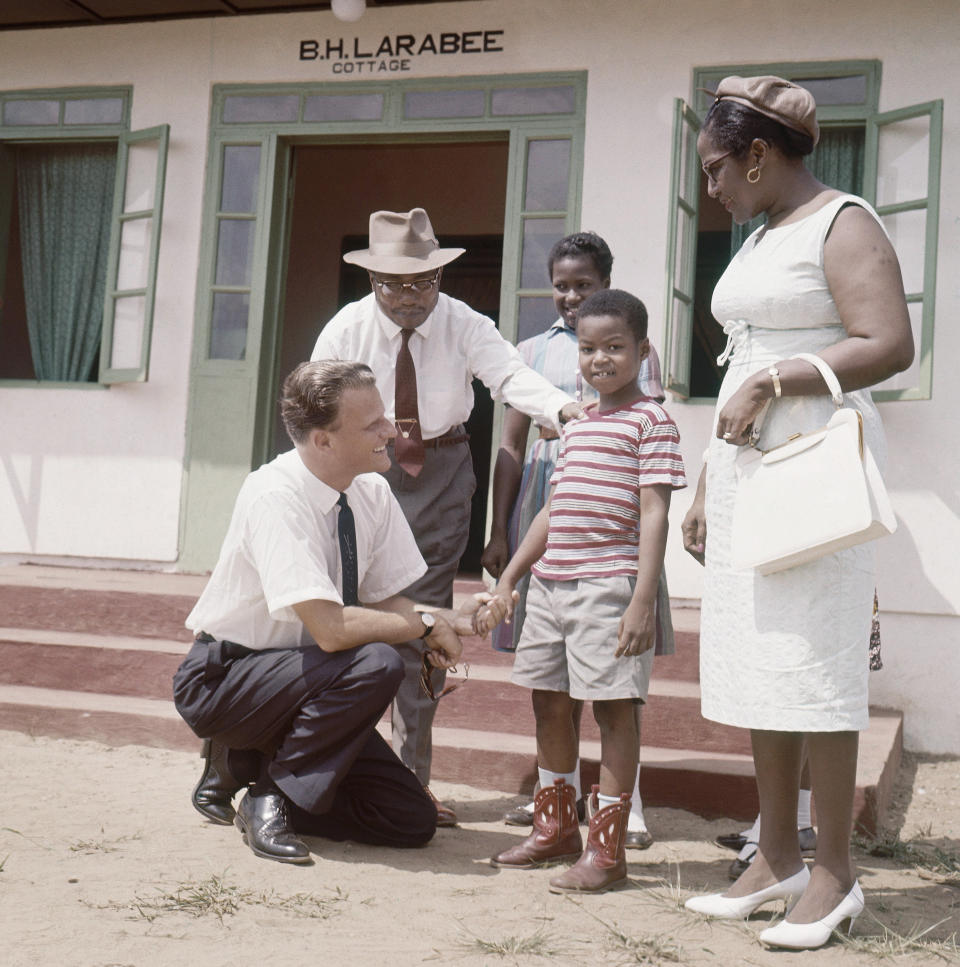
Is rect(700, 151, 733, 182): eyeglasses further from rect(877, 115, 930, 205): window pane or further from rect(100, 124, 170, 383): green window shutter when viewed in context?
rect(100, 124, 170, 383): green window shutter

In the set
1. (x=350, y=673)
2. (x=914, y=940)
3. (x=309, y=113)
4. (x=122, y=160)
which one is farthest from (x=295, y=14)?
(x=914, y=940)

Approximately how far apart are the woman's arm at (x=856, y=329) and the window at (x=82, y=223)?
4.71m

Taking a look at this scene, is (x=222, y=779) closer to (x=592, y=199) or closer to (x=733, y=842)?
(x=733, y=842)

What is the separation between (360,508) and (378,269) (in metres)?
0.83

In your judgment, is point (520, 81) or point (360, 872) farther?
point (520, 81)

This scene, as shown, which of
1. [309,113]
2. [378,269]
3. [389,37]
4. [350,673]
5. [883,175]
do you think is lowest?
[350,673]

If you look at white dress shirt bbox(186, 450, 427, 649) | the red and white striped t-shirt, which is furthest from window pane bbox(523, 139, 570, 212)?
the red and white striped t-shirt

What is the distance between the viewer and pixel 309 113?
255 inches

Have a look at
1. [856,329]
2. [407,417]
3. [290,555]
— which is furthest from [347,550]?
[856,329]

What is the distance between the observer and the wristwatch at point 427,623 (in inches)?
126

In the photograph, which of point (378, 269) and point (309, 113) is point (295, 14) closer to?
point (309, 113)

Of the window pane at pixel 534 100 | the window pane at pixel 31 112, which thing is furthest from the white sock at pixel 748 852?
the window pane at pixel 31 112

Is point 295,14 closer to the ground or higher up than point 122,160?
higher up

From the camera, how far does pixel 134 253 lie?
669cm
